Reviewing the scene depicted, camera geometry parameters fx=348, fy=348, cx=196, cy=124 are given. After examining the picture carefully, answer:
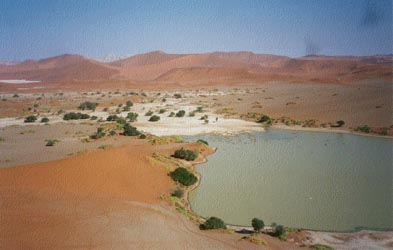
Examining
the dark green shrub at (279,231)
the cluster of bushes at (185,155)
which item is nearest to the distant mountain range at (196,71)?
the cluster of bushes at (185,155)

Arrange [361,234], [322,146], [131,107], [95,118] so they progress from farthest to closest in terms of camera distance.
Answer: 1. [131,107]
2. [95,118]
3. [322,146]
4. [361,234]

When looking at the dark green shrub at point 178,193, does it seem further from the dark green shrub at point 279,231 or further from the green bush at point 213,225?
the dark green shrub at point 279,231

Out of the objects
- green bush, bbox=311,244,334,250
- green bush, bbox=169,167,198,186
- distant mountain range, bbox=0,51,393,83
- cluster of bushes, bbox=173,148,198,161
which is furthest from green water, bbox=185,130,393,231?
distant mountain range, bbox=0,51,393,83

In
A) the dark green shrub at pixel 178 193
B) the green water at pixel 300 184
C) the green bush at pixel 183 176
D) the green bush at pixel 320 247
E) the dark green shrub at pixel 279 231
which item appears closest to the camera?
the green bush at pixel 320 247

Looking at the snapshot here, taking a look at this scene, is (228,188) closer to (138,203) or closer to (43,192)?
(138,203)

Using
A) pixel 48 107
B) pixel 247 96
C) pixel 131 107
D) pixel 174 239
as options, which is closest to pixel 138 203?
pixel 174 239

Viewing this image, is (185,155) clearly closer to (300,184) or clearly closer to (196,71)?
(300,184)

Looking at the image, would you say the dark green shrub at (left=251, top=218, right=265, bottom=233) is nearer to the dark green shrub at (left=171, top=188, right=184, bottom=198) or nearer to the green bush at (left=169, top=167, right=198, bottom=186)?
the dark green shrub at (left=171, top=188, right=184, bottom=198)
